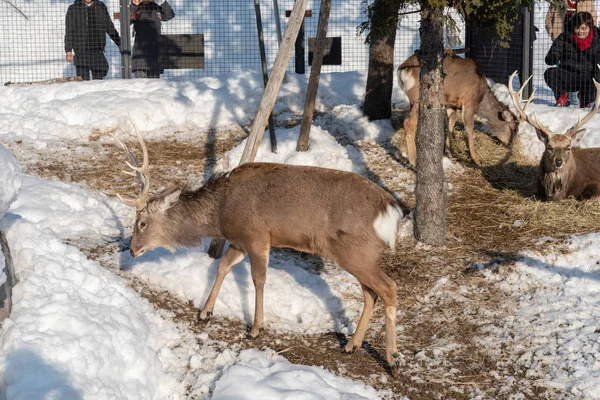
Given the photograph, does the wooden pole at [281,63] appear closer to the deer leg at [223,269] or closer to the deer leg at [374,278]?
the deer leg at [223,269]

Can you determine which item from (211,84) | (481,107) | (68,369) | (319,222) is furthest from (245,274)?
(211,84)

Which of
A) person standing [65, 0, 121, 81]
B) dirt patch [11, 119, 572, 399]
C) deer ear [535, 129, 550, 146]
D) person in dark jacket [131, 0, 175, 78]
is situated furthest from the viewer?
person in dark jacket [131, 0, 175, 78]

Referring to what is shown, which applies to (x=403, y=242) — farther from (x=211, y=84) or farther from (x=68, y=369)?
(x=211, y=84)

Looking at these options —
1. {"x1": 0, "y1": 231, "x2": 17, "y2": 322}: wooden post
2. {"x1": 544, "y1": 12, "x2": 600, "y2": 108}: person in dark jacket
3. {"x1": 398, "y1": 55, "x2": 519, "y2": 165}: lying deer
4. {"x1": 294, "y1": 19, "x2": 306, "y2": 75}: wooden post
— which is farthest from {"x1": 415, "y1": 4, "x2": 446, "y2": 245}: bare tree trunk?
{"x1": 294, "y1": 19, "x2": 306, "y2": 75}: wooden post

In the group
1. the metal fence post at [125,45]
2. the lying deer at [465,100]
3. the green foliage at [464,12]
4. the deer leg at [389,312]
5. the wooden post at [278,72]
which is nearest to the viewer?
the deer leg at [389,312]

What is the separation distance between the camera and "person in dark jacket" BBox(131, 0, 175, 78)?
15609 millimetres

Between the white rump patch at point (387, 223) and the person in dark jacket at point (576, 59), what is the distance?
301 inches

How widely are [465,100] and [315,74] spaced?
8.40 feet

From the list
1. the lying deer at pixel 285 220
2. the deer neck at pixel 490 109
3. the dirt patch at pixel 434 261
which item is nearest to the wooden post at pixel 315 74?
the dirt patch at pixel 434 261

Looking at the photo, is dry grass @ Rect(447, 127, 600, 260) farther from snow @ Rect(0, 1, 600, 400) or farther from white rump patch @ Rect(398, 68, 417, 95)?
white rump patch @ Rect(398, 68, 417, 95)

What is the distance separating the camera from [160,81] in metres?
14.2

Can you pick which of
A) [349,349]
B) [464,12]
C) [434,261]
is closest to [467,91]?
[464,12]

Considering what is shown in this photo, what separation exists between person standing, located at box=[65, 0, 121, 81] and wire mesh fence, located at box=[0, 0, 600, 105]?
0.02m

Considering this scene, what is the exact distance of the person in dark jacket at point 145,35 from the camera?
1561cm
